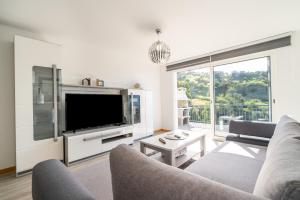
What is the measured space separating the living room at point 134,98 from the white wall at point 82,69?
2cm

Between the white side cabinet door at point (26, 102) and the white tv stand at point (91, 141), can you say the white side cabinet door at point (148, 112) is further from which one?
the white side cabinet door at point (26, 102)

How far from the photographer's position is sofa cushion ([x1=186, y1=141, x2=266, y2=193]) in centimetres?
118

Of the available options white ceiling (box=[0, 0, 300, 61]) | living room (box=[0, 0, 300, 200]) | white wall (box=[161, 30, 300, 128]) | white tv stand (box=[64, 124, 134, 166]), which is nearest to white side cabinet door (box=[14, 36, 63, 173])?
living room (box=[0, 0, 300, 200])

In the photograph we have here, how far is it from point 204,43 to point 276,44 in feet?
4.37

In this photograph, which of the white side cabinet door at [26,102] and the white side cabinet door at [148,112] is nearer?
the white side cabinet door at [26,102]

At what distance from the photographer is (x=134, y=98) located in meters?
3.75

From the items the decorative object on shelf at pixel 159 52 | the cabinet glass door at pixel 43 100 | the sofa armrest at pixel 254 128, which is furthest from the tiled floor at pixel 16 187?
the sofa armrest at pixel 254 128

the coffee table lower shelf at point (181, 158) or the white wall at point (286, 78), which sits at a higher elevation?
the white wall at point (286, 78)

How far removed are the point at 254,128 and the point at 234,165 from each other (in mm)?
940

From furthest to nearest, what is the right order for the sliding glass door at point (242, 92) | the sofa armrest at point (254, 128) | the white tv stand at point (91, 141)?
the sliding glass door at point (242, 92)
the white tv stand at point (91, 141)
the sofa armrest at point (254, 128)

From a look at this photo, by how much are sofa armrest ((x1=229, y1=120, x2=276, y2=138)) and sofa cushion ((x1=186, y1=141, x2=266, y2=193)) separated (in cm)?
21

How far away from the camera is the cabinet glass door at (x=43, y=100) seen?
7.61ft

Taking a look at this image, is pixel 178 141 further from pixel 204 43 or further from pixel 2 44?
pixel 2 44

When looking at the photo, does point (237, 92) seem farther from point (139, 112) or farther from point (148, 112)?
point (139, 112)
